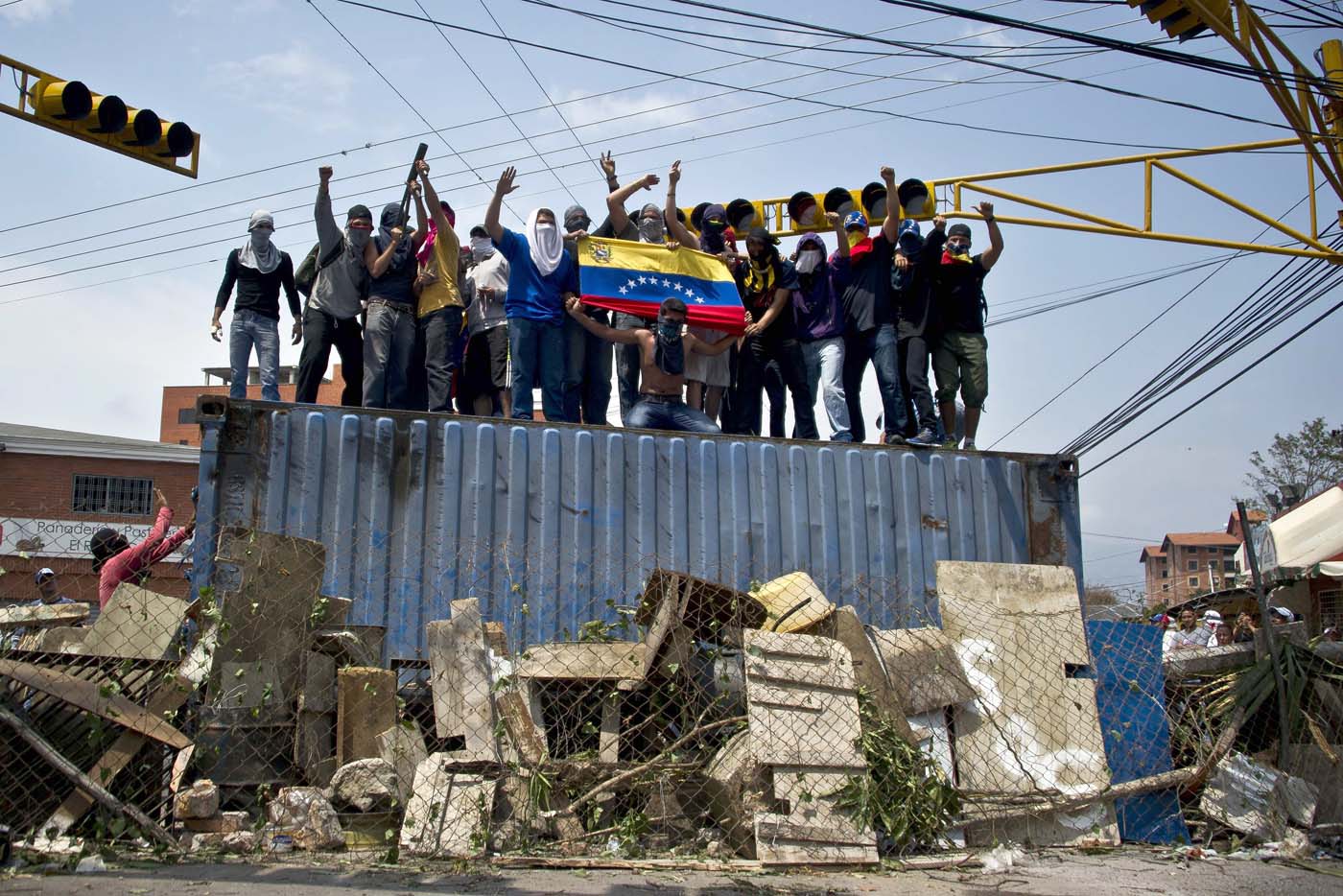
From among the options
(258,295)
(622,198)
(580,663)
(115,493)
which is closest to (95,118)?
(258,295)

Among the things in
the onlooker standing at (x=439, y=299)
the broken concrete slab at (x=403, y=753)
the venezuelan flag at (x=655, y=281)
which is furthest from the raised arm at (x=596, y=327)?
the broken concrete slab at (x=403, y=753)

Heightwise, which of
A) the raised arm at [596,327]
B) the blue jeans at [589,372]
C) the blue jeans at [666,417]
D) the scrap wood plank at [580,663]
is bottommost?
the scrap wood plank at [580,663]

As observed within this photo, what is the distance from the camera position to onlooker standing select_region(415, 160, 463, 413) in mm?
8000

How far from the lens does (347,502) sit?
6.77 meters

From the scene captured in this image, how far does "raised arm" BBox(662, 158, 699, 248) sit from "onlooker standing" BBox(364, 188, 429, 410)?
2.08 metres

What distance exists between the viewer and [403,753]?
18.0 feet

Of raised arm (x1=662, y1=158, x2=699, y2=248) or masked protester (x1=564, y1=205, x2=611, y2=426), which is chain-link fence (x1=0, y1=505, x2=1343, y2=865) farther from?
raised arm (x1=662, y1=158, x2=699, y2=248)

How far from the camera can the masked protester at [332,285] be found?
8156 mm

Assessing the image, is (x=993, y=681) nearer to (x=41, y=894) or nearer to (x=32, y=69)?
(x=41, y=894)

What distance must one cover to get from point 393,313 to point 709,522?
2.92m

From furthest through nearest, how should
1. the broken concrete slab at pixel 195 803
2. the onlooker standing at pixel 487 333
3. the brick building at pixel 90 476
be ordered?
the brick building at pixel 90 476
the onlooker standing at pixel 487 333
the broken concrete slab at pixel 195 803

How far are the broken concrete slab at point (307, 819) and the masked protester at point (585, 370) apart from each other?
3.85 m

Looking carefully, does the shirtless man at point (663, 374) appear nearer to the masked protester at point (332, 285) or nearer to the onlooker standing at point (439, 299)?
the onlooker standing at point (439, 299)

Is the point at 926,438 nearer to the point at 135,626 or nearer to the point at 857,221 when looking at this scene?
the point at 857,221
